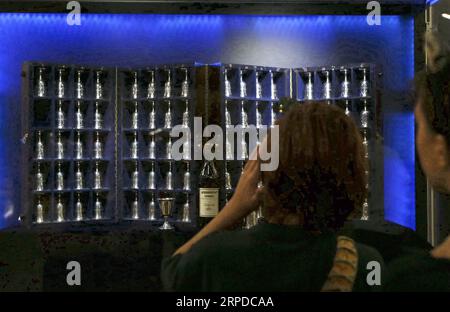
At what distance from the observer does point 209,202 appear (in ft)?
3.58

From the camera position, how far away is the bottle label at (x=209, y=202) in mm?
1066

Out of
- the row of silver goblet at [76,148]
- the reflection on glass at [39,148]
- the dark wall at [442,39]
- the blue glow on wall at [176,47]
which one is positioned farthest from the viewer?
the row of silver goblet at [76,148]

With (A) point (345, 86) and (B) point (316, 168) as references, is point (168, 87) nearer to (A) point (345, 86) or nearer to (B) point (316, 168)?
(A) point (345, 86)

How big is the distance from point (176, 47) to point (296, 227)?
847 millimetres

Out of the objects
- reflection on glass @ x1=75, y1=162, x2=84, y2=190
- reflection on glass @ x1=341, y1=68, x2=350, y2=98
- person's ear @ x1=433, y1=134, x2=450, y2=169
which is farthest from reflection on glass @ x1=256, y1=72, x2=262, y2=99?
person's ear @ x1=433, y1=134, x2=450, y2=169

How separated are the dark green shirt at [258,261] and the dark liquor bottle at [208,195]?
0.41 m

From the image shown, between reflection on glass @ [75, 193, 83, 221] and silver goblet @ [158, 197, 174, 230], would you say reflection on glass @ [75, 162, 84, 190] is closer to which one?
reflection on glass @ [75, 193, 83, 221]

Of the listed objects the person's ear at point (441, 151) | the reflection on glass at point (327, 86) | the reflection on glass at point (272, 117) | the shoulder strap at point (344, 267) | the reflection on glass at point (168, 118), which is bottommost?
the shoulder strap at point (344, 267)

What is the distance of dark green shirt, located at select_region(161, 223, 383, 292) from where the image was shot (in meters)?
0.58

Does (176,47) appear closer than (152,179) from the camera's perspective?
Yes

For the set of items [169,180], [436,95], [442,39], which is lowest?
[169,180]

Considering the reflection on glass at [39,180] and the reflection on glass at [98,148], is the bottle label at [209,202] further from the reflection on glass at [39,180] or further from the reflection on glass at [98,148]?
the reflection on glass at [98,148]

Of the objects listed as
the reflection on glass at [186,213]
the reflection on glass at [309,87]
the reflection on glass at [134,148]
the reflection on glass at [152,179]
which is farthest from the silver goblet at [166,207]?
the reflection on glass at [309,87]

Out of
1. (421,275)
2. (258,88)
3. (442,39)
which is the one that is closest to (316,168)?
(421,275)
